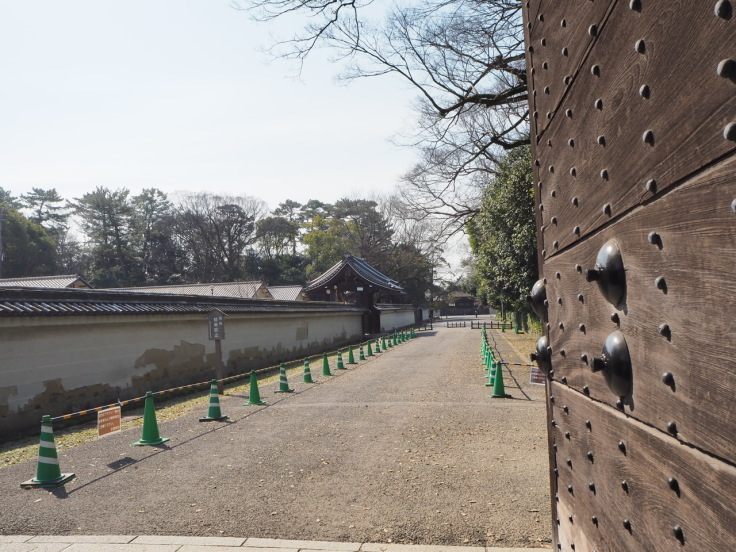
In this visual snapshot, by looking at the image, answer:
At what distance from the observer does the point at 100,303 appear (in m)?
12.8

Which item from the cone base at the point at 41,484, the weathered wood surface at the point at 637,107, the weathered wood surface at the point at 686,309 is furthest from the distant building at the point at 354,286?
the weathered wood surface at the point at 686,309

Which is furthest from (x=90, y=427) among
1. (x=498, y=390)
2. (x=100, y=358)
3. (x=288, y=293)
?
(x=288, y=293)

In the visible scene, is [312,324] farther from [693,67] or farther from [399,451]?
[693,67]

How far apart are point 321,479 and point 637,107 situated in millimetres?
5743

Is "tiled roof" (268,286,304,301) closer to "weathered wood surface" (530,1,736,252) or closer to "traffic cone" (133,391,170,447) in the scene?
"traffic cone" (133,391,170,447)

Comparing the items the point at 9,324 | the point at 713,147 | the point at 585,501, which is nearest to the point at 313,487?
the point at 585,501

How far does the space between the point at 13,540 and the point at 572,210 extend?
5412mm

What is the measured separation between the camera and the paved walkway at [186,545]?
4371mm

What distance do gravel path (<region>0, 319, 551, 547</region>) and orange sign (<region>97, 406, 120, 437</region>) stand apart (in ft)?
0.94

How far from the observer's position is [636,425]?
1.58 meters

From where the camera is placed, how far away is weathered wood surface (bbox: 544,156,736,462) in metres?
1.04

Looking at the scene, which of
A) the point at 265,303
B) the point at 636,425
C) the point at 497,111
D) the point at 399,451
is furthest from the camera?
the point at 265,303

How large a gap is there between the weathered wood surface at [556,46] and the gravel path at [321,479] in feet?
11.5

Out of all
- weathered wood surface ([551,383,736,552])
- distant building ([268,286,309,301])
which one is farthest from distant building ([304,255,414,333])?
weathered wood surface ([551,383,736,552])
